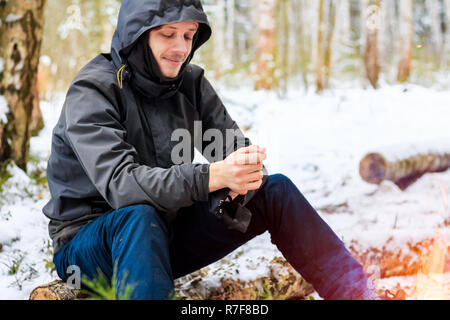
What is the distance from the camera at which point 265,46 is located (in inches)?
344

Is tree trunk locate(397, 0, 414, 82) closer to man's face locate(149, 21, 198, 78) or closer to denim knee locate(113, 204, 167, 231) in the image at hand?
man's face locate(149, 21, 198, 78)

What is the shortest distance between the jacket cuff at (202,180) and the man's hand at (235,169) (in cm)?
2

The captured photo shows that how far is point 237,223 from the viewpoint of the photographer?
2.14m

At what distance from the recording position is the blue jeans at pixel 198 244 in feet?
5.42

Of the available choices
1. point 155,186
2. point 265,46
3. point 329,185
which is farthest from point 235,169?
point 265,46

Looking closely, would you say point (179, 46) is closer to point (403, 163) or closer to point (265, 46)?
point (403, 163)

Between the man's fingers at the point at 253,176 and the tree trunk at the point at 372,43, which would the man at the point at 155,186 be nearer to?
the man's fingers at the point at 253,176

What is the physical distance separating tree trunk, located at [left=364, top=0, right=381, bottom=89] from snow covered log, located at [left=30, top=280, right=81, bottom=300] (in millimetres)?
6278

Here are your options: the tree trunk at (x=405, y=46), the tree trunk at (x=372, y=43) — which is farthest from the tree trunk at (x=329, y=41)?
the tree trunk at (x=405, y=46)

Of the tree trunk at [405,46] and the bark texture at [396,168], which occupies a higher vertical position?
the tree trunk at [405,46]

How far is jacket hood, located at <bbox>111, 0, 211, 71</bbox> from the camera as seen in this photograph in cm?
201
